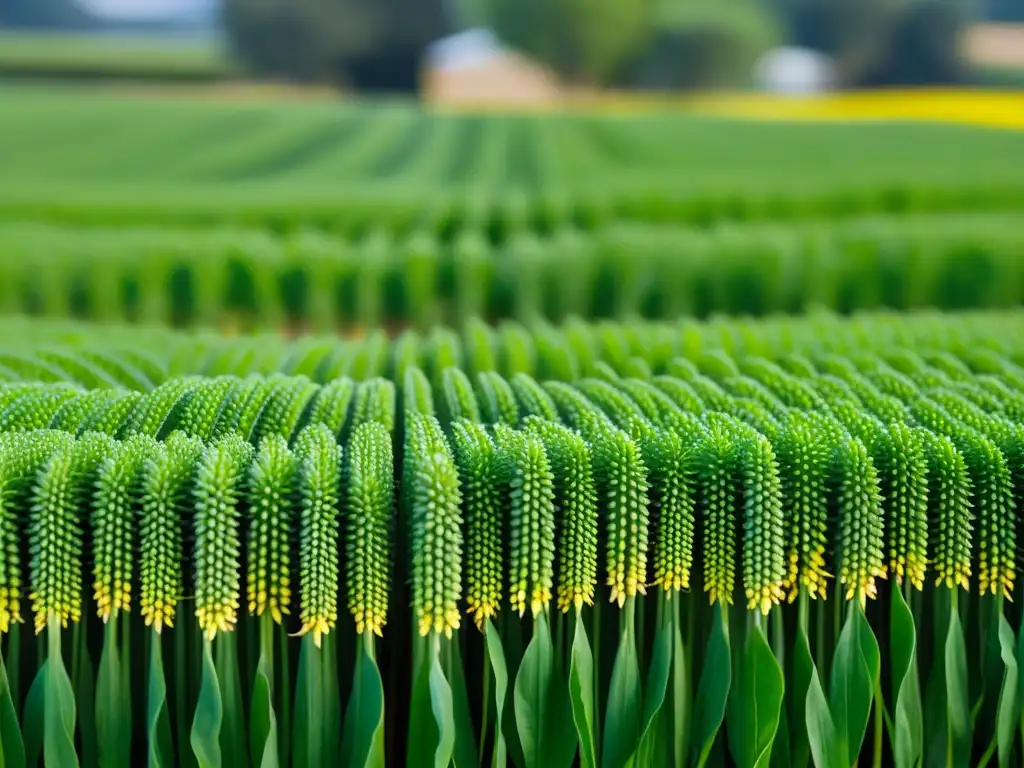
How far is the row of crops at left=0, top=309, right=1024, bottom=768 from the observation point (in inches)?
34.2

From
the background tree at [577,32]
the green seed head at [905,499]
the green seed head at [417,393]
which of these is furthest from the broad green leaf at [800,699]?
the background tree at [577,32]

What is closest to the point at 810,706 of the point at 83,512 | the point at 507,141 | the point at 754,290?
the point at 83,512

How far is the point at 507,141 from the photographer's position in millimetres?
4270

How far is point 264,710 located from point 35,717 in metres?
0.22

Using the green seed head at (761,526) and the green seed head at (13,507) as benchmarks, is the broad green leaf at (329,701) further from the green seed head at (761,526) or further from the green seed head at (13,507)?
the green seed head at (761,526)

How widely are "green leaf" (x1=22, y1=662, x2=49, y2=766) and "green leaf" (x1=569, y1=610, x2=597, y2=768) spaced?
485 mm

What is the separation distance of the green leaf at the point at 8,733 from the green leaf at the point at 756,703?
0.67m

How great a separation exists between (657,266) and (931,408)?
1123 millimetres

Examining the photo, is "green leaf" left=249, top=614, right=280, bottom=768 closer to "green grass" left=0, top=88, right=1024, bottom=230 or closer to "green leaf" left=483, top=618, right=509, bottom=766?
"green leaf" left=483, top=618, right=509, bottom=766

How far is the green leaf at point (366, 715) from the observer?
2.85 ft

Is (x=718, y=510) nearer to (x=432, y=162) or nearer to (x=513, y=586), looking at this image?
(x=513, y=586)

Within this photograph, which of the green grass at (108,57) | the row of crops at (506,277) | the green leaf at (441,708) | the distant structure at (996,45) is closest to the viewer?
the green leaf at (441,708)

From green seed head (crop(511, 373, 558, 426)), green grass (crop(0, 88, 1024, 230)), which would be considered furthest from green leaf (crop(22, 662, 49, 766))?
green grass (crop(0, 88, 1024, 230))

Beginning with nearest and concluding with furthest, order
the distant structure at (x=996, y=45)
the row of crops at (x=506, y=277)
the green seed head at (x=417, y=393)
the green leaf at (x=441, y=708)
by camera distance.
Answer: the green leaf at (x=441, y=708) → the green seed head at (x=417, y=393) → the row of crops at (x=506, y=277) → the distant structure at (x=996, y=45)
